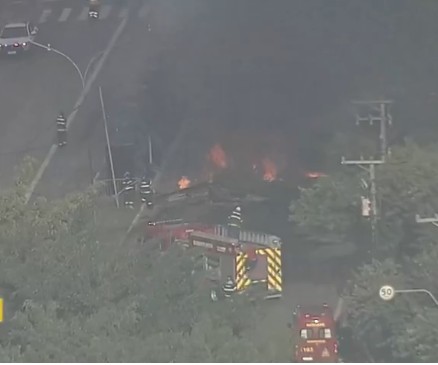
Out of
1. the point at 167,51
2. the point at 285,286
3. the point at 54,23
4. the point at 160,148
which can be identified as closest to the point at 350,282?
the point at 285,286

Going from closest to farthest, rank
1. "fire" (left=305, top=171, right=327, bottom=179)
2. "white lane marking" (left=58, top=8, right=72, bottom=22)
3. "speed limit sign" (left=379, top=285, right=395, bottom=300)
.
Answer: "speed limit sign" (left=379, top=285, right=395, bottom=300) → "fire" (left=305, top=171, right=327, bottom=179) → "white lane marking" (left=58, top=8, right=72, bottom=22)

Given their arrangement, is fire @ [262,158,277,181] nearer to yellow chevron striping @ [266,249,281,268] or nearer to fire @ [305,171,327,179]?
fire @ [305,171,327,179]

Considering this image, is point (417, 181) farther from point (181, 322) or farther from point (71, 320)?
point (71, 320)

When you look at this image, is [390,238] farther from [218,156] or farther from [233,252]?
[218,156]

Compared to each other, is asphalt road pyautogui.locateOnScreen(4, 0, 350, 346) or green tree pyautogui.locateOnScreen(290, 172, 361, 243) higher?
asphalt road pyautogui.locateOnScreen(4, 0, 350, 346)

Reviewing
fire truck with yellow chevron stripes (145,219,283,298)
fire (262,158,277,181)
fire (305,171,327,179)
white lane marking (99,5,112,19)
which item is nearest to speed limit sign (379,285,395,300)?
fire truck with yellow chevron stripes (145,219,283,298)

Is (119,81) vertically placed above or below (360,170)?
above

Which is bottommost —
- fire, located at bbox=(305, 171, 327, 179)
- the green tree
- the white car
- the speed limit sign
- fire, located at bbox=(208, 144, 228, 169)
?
the speed limit sign
